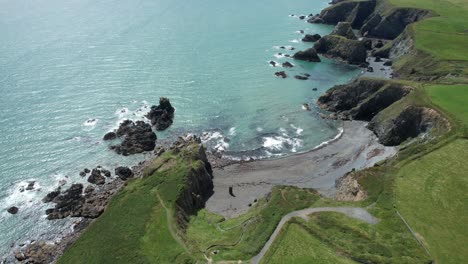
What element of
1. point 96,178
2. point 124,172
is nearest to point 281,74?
point 124,172

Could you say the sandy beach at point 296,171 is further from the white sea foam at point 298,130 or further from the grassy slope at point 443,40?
the grassy slope at point 443,40

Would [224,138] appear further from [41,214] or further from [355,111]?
[41,214]

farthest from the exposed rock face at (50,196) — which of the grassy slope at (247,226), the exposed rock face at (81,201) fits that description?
the grassy slope at (247,226)

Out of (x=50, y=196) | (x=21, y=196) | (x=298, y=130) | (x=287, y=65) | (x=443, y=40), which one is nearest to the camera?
(x=50, y=196)

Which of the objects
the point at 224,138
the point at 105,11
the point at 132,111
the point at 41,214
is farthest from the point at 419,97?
the point at 105,11

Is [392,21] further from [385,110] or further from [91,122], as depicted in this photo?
[91,122]

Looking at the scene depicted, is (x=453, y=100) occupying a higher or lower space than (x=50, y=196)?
higher
